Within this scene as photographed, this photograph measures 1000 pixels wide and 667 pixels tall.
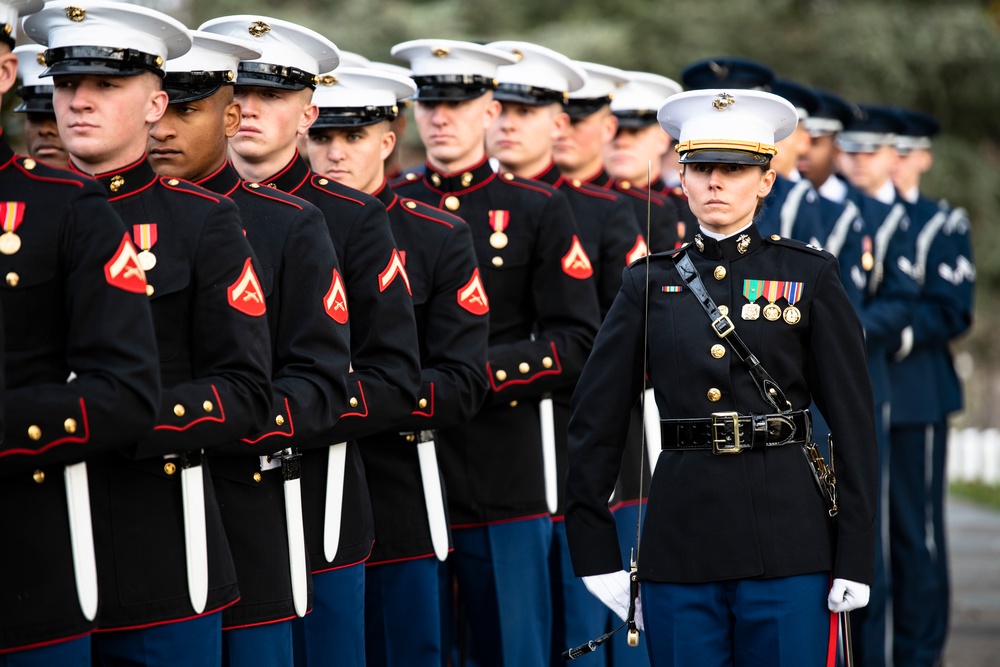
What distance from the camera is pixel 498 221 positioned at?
596 cm

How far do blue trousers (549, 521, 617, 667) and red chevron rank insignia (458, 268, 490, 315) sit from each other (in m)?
1.09

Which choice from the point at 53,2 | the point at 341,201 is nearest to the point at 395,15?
the point at 341,201

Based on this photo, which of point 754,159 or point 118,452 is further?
point 754,159

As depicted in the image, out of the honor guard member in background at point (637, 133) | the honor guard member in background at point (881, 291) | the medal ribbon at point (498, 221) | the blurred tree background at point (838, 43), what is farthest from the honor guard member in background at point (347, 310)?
the blurred tree background at point (838, 43)

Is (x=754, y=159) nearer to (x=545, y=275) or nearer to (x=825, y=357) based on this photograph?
(x=825, y=357)

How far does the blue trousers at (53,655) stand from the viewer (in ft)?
11.0

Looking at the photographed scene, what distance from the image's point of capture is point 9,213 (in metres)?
3.39

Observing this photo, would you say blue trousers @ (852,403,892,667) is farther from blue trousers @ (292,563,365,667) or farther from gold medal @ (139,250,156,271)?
gold medal @ (139,250,156,271)

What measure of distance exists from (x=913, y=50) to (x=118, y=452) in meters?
15.7

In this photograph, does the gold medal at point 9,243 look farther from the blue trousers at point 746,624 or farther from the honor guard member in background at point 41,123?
the honor guard member in background at point 41,123

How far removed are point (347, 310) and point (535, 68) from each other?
2365mm

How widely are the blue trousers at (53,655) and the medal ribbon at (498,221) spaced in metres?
2.82

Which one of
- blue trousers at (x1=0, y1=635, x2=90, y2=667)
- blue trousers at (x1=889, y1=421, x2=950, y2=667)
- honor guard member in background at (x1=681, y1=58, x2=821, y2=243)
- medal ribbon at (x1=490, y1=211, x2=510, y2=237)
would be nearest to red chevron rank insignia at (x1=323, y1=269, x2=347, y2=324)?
blue trousers at (x1=0, y1=635, x2=90, y2=667)

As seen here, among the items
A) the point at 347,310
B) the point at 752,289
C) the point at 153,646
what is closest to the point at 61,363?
the point at 153,646
